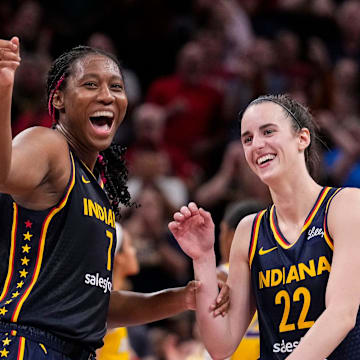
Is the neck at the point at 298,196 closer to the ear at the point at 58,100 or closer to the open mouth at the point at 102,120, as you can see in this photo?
the open mouth at the point at 102,120

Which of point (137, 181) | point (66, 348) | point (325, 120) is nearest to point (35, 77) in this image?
point (137, 181)

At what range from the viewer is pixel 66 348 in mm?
3502

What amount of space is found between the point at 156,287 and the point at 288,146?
431 cm

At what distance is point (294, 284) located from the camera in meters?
3.70

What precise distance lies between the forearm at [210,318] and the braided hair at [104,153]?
56 cm

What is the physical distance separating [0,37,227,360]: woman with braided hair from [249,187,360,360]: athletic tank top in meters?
0.77

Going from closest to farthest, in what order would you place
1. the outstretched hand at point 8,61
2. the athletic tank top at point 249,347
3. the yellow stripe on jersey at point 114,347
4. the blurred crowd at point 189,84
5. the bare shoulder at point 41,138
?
the outstretched hand at point 8,61 < the bare shoulder at point 41,138 < the athletic tank top at point 249,347 < the yellow stripe on jersey at point 114,347 < the blurred crowd at point 189,84

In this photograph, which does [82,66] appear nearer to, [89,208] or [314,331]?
[89,208]

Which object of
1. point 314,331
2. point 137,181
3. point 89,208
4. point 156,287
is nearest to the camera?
point 314,331

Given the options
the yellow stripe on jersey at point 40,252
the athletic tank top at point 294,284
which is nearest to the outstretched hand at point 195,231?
the athletic tank top at point 294,284

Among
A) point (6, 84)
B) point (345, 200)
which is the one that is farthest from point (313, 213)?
point (6, 84)

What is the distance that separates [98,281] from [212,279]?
708 millimetres

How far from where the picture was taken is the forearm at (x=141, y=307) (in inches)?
168

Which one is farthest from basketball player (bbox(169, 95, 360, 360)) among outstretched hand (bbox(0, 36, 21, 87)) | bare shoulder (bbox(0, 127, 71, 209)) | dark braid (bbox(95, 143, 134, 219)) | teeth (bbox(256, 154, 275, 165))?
outstretched hand (bbox(0, 36, 21, 87))
